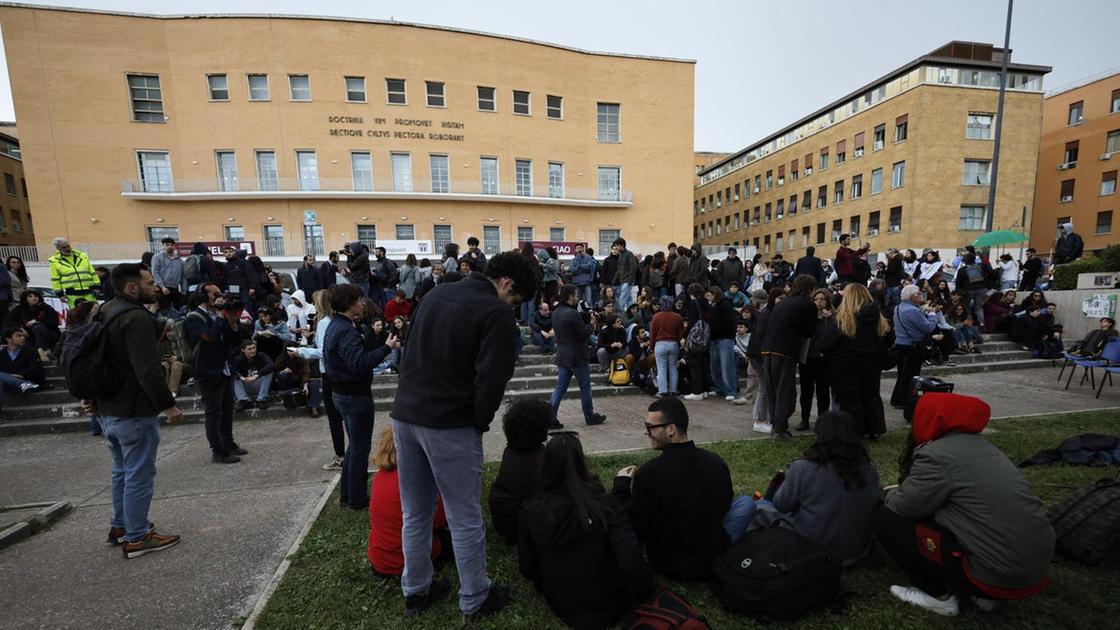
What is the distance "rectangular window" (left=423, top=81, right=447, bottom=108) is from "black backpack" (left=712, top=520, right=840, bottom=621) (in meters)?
28.9

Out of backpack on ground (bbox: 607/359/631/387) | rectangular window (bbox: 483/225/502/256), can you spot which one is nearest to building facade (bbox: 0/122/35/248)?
rectangular window (bbox: 483/225/502/256)

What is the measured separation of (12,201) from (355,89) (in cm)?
3393

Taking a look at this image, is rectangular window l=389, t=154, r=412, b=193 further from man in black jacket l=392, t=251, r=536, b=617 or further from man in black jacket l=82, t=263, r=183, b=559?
man in black jacket l=392, t=251, r=536, b=617

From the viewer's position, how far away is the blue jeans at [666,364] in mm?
7672

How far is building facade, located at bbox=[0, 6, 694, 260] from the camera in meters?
23.4

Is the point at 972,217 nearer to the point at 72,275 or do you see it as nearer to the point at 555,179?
the point at 555,179

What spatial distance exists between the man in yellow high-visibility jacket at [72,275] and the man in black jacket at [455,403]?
11.3 metres

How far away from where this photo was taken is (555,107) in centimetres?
2884

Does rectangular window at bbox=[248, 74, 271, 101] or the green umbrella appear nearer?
the green umbrella

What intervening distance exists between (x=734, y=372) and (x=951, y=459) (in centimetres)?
567

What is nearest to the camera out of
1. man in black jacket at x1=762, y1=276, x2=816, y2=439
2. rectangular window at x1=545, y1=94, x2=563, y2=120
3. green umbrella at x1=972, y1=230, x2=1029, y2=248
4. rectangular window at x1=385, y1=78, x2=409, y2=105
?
man in black jacket at x1=762, y1=276, x2=816, y2=439

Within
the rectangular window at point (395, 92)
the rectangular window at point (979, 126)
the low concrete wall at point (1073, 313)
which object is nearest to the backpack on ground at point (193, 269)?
the rectangular window at point (395, 92)

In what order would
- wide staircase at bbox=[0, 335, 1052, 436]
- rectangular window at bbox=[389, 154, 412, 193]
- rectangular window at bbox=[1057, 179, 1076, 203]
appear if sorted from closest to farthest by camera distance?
wide staircase at bbox=[0, 335, 1052, 436]
rectangular window at bbox=[389, 154, 412, 193]
rectangular window at bbox=[1057, 179, 1076, 203]

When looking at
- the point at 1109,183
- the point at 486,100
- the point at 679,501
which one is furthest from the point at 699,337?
the point at 1109,183
